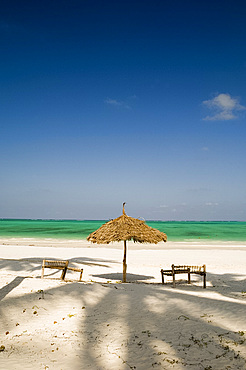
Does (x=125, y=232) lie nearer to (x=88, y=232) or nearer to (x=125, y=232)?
(x=125, y=232)

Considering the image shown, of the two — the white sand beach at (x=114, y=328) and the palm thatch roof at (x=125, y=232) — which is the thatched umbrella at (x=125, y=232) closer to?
the palm thatch roof at (x=125, y=232)

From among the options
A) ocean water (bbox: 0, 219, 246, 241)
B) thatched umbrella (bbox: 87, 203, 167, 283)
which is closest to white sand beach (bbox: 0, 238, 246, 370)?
thatched umbrella (bbox: 87, 203, 167, 283)

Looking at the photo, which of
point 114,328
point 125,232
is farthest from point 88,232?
point 114,328

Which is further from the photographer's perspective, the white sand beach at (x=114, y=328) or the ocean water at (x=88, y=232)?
the ocean water at (x=88, y=232)

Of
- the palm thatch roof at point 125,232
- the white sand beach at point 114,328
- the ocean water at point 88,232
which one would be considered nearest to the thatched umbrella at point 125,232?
the palm thatch roof at point 125,232

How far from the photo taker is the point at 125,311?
22.0 feet

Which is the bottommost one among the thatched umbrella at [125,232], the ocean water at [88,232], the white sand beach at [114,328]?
the ocean water at [88,232]

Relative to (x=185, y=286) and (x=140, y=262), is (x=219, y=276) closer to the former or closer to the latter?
(x=185, y=286)

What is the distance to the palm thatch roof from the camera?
1052 cm

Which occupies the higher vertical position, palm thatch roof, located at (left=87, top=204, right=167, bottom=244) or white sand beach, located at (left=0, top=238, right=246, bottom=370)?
palm thatch roof, located at (left=87, top=204, right=167, bottom=244)

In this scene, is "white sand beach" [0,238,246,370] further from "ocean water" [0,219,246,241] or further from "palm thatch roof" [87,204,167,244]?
"ocean water" [0,219,246,241]

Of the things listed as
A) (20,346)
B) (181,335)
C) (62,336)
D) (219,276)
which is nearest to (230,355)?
(181,335)

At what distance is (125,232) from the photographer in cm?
1049

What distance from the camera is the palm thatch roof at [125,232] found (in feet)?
34.5
